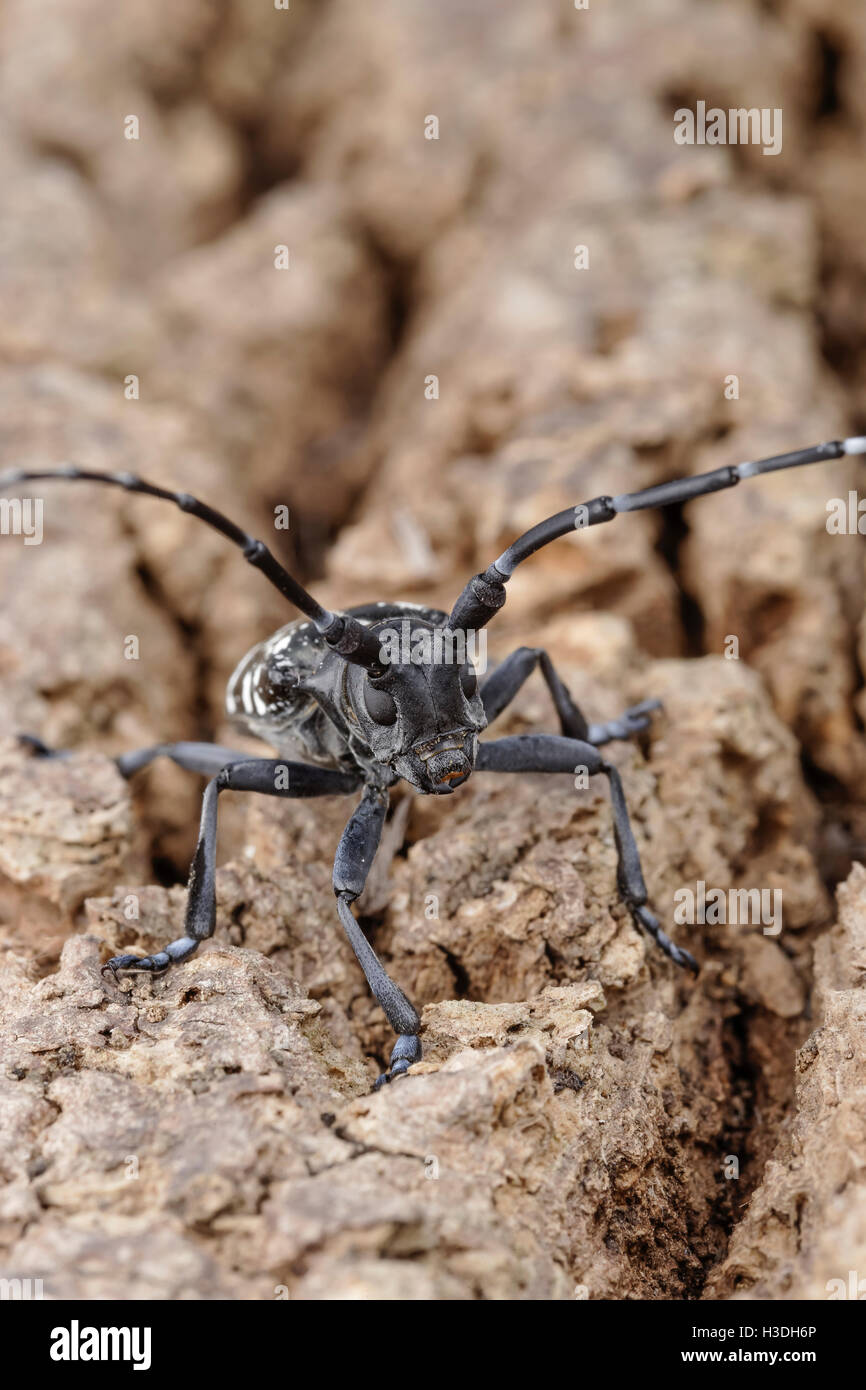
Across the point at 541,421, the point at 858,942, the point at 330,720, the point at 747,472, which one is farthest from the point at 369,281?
the point at 858,942

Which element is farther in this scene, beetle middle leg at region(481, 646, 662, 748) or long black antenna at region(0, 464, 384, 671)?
beetle middle leg at region(481, 646, 662, 748)

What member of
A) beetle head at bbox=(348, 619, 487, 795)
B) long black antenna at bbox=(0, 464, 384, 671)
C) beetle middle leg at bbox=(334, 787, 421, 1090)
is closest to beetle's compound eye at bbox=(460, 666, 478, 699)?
beetle head at bbox=(348, 619, 487, 795)

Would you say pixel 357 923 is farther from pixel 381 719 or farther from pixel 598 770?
pixel 598 770

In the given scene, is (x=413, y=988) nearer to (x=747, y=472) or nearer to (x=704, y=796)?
(x=704, y=796)

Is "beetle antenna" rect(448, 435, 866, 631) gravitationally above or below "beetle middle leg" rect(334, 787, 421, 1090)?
above

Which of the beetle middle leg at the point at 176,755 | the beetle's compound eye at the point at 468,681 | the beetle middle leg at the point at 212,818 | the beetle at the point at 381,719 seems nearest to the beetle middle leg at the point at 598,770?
the beetle at the point at 381,719

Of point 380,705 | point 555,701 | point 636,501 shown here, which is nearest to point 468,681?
point 380,705

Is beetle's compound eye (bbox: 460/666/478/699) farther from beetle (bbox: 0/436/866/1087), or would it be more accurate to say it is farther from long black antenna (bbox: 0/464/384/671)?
long black antenna (bbox: 0/464/384/671)
